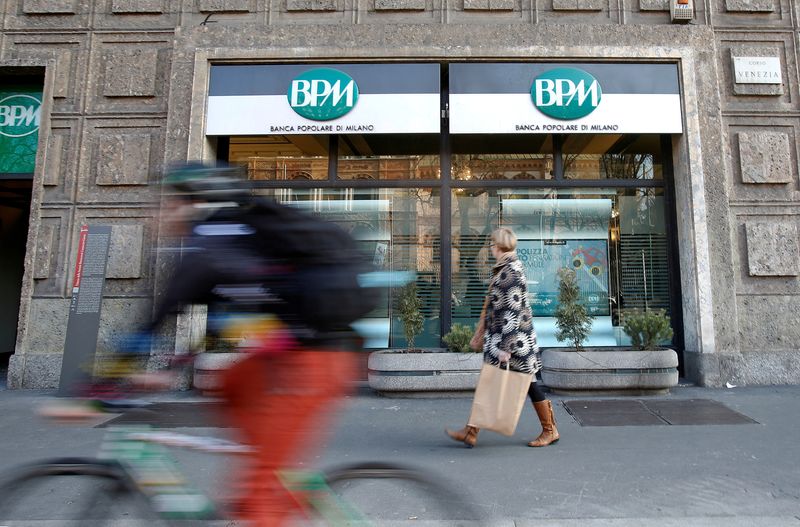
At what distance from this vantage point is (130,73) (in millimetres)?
7305

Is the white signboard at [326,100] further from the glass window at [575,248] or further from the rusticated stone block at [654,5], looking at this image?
the rusticated stone block at [654,5]

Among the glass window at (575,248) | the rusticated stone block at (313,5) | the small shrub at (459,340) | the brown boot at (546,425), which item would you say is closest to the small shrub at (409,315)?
the small shrub at (459,340)

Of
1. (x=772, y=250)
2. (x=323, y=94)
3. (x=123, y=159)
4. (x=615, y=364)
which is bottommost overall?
(x=615, y=364)

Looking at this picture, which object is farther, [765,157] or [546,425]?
[765,157]

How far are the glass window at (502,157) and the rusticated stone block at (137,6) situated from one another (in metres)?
4.85

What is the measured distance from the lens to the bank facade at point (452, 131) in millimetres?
6910

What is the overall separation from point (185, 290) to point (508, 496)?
257cm

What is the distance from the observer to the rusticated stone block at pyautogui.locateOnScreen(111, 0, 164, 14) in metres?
7.40

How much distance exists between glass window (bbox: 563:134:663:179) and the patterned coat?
165 inches

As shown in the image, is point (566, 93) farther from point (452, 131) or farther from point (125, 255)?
point (125, 255)

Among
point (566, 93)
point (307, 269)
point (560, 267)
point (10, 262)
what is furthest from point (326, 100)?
point (10, 262)

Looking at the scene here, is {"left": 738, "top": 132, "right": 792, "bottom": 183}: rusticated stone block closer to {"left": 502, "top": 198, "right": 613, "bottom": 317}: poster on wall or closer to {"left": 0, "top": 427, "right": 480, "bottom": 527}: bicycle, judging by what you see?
{"left": 502, "top": 198, "right": 613, "bottom": 317}: poster on wall

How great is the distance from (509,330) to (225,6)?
6551 millimetres

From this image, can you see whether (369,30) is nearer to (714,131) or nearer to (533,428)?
(714,131)
